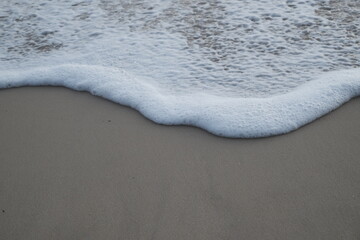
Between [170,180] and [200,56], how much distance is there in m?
1.46

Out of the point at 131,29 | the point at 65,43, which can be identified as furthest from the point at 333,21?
the point at 65,43

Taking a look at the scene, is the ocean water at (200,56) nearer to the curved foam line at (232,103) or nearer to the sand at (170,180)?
the curved foam line at (232,103)

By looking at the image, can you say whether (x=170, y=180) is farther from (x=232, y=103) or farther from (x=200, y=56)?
(x=200, y=56)

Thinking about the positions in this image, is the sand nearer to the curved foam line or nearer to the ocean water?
the curved foam line

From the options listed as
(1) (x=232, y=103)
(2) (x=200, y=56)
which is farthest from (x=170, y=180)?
(2) (x=200, y=56)

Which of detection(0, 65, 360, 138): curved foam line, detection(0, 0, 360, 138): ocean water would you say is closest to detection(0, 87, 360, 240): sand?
detection(0, 65, 360, 138): curved foam line

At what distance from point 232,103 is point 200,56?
2.56 ft

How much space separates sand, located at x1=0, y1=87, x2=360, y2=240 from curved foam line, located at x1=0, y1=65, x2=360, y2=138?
6 cm

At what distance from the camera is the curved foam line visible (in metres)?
2.30

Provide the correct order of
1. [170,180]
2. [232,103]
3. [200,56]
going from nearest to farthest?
[170,180] < [232,103] < [200,56]

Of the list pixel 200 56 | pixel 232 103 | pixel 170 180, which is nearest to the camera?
pixel 170 180

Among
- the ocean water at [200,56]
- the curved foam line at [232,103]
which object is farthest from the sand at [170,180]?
the ocean water at [200,56]

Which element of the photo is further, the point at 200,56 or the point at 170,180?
the point at 200,56

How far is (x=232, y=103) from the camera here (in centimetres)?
249
